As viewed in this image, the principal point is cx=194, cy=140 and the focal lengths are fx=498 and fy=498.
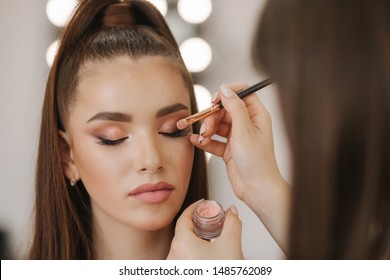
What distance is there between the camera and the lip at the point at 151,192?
2.74ft

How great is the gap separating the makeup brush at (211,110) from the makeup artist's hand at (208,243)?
0.15 m

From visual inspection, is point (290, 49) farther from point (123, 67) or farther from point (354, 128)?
point (123, 67)

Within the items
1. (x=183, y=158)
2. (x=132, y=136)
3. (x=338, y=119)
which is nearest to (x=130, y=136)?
(x=132, y=136)

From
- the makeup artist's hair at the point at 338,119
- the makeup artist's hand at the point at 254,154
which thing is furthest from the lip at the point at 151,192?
the makeup artist's hair at the point at 338,119

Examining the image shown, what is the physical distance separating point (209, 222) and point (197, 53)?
32cm

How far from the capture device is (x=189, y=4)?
3.11 ft

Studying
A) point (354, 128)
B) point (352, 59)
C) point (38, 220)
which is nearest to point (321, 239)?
point (354, 128)

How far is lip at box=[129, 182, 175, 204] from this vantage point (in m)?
0.84

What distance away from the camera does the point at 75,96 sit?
0.85 m

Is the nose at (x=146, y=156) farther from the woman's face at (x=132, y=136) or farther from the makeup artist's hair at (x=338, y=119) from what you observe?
the makeup artist's hair at (x=338, y=119)

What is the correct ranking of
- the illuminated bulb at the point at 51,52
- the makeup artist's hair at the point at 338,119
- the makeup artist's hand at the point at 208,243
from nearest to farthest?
the makeup artist's hair at the point at 338,119
the makeup artist's hand at the point at 208,243
the illuminated bulb at the point at 51,52

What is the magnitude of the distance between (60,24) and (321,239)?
1.95 feet

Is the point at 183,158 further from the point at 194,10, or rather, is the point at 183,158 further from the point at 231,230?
the point at 194,10

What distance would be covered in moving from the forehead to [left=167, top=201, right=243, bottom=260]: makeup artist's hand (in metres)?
0.20
